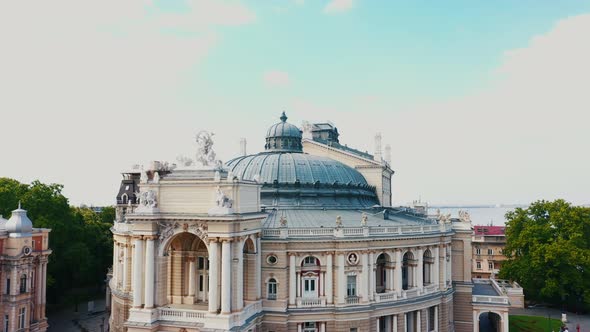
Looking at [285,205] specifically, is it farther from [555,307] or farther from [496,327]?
[555,307]

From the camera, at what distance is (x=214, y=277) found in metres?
30.9

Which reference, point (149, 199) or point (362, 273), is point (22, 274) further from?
point (362, 273)

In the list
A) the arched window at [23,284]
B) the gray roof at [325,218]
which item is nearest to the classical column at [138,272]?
the gray roof at [325,218]

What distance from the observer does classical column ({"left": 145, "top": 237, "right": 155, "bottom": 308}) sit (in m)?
32.1

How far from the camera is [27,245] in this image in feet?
134

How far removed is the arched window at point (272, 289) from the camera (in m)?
36.2

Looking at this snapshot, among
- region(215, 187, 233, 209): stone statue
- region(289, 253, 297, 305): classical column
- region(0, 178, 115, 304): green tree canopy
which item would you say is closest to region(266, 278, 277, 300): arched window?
region(289, 253, 297, 305): classical column

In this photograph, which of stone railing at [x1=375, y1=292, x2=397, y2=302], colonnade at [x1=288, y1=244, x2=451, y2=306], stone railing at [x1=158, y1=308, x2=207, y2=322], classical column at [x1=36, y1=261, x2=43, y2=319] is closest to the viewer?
stone railing at [x1=158, y1=308, x2=207, y2=322]

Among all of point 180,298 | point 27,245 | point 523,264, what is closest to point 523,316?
point 523,264

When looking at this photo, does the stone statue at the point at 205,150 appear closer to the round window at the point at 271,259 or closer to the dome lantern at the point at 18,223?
the round window at the point at 271,259

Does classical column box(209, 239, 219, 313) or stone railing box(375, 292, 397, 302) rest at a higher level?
classical column box(209, 239, 219, 313)

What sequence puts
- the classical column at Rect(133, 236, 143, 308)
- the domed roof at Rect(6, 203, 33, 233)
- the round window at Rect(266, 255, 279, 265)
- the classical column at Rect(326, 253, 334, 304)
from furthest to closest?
the domed roof at Rect(6, 203, 33, 233), the classical column at Rect(326, 253, 334, 304), the round window at Rect(266, 255, 279, 265), the classical column at Rect(133, 236, 143, 308)

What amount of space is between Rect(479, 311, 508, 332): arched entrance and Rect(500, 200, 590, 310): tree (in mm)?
7707

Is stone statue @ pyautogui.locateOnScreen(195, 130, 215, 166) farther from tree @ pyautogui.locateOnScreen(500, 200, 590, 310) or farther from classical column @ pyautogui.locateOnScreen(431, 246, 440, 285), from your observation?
tree @ pyautogui.locateOnScreen(500, 200, 590, 310)
